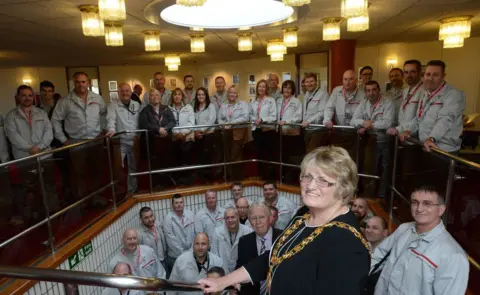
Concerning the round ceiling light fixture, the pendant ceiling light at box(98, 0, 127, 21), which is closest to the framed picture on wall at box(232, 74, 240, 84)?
the round ceiling light fixture

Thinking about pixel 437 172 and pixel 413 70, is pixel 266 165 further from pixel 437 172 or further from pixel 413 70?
pixel 437 172

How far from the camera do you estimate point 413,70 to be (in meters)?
4.68

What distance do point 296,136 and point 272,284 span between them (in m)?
4.19

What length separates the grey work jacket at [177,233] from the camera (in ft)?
16.6

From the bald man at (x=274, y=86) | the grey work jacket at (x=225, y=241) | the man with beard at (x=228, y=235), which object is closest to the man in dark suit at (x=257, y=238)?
the man with beard at (x=228, y=235)

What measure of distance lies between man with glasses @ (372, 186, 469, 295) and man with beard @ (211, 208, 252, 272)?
91.4 inches

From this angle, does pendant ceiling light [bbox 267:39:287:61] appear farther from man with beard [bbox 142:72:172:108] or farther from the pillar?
man with beard [bbox 142:72:172:108]

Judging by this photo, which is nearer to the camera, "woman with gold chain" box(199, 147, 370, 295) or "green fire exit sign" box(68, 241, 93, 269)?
"woman with gold chain" box(199, 147, 370, 295)

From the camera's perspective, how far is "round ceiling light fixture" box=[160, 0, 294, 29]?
5344 mm

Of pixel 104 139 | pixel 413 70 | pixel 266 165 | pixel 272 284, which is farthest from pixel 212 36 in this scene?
pixel 272 284

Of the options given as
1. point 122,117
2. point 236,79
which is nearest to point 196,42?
point 122,117

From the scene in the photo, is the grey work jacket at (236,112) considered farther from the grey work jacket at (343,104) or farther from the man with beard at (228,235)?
the man with beard at (228,235)

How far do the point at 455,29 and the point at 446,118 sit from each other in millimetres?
3697

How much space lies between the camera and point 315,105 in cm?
568
